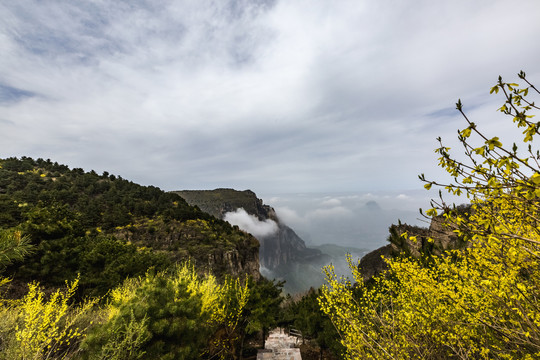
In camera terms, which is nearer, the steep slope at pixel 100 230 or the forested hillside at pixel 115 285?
the forested hillside at pixel 115 285

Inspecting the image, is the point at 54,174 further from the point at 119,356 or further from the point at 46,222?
the point at 119,356

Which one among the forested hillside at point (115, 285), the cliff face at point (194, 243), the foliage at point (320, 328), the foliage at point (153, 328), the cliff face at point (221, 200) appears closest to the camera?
the foliage at point (153, 328)

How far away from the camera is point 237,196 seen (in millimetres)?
174875

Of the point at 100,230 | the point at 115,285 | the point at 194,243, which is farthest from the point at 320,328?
the point at 100,230

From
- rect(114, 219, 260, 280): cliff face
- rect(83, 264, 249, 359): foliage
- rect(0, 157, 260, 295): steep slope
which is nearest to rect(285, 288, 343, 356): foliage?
rect(83, 264, 249, 359): foliage

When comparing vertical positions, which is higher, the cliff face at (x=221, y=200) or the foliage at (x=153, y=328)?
the cliff face at (x=221, y=200)

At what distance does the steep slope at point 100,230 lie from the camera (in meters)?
18.5

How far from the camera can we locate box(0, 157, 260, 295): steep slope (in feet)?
60.6

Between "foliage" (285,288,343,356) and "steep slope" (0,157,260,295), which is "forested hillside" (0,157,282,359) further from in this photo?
"foliage" (285,288,343,356)

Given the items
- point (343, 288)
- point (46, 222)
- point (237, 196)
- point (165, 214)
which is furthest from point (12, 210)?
point (237, 196)

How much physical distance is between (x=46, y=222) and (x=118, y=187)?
→ 168 ft

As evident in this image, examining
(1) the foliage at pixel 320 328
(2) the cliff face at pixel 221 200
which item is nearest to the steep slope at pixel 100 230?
(1) the foliage at pixel 320 328

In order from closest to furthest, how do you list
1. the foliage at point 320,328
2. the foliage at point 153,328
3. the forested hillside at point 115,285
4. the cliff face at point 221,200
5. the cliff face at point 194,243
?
the foliage at point 153,328 < the forested hillside at point 115,285 < the foliage at point 320,328 < the cliff face at point 194,243 < the cliff face at point 221,200

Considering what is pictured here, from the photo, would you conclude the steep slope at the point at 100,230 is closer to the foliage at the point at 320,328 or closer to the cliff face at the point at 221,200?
the foliage at the point at 320,328
